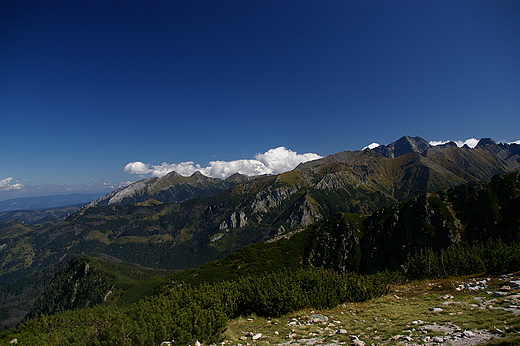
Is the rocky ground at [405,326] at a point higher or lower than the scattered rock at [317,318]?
higher

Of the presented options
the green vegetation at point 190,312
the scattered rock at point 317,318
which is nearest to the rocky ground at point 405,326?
the scattered rock at point 317,318

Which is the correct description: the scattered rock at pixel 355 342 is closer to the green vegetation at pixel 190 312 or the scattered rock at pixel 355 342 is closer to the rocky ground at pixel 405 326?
the rocky ground at pixel 405 326

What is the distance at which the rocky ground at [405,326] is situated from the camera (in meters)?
15.4

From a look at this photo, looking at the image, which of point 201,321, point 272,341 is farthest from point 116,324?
point 272,341

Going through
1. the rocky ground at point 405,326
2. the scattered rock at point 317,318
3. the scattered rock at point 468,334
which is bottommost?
the scattered rock at point 317,318

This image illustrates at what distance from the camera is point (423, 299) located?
106ft

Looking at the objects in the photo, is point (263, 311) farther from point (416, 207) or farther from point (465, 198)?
point (465, 198)

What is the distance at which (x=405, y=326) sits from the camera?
19.9 meters

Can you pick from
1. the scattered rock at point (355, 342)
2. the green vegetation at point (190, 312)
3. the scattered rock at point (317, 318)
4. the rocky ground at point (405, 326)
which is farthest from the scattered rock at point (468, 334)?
the green vegetation at point (190, 312)

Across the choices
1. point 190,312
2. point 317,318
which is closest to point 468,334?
point 317,318

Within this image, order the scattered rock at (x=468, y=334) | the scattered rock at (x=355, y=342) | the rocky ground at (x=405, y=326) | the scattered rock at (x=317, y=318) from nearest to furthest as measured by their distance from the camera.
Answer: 1. the scattered rock at (x=468, y=334)
2. the rocky ground at (x=405, y=326)
3. the scattered rock at (x=355, y=342)
4. the scattered rock at (x=317, y=318)

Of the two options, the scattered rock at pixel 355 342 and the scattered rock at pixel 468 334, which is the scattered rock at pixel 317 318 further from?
the scattered rock at pixel 468 334

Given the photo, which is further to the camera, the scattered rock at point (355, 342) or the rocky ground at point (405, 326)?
the scattered rock at point (355, 342)

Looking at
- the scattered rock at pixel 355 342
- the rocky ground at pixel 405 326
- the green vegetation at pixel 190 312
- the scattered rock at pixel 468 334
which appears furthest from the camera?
the green vegetation at pixel 190 312
